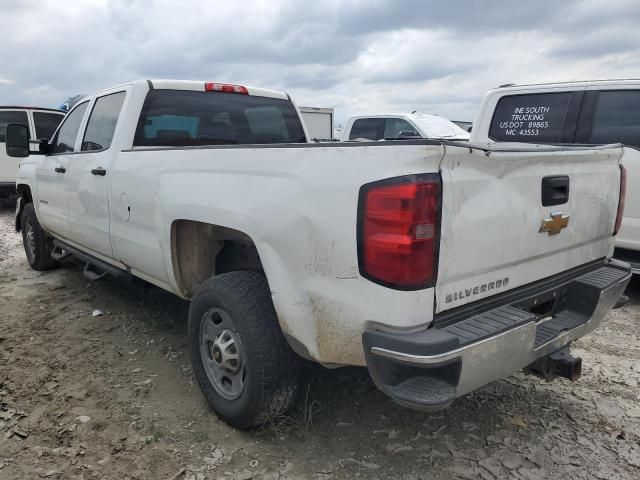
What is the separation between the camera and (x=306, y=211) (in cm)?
215

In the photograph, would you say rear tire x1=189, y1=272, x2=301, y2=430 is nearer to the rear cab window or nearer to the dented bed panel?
the dented bed panel

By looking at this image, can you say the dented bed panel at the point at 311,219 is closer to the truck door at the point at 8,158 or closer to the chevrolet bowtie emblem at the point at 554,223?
the chevrolet bowtie emblem at the point at 554,223

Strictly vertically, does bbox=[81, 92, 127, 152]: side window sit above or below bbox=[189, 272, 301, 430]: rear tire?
above

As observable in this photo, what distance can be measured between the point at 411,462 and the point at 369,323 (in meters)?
0.95

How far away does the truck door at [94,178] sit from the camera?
3.92 metres

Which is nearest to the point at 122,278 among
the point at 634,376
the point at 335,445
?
the point at 335,445

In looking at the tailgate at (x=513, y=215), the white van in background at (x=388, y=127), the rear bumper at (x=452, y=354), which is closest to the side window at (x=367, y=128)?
the white van in background at (x=388, y=127)

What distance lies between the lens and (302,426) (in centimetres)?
282

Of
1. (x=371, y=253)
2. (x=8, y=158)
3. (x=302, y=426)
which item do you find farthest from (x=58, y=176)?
(x=8, y=158)

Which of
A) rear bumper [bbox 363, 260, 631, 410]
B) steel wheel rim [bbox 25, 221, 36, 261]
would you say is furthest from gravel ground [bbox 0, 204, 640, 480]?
steel wheel rim [bbox 25, 221, 36, 261]

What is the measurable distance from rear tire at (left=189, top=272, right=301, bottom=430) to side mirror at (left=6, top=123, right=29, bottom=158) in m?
3.35

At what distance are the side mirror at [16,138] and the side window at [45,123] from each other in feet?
20.2

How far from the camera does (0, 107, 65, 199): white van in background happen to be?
10562mm

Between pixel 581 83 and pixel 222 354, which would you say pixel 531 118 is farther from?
pixel 222 354
